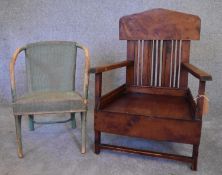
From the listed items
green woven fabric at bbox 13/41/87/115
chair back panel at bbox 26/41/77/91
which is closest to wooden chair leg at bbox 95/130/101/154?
green woven fabric at bbox 13/41/87/115

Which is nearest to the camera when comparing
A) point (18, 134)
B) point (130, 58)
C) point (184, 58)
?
point (18, 134)

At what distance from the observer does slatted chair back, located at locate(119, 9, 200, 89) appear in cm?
167

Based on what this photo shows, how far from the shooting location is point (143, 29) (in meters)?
1.73

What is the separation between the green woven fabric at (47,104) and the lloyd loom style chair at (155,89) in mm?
136

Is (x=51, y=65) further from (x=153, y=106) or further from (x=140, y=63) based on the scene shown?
(x=153, y=106)

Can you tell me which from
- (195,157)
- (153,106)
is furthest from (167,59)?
(195,157)

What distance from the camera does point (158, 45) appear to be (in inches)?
69.0

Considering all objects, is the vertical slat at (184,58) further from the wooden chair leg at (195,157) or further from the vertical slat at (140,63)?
the wooden chair leg at (195,157)

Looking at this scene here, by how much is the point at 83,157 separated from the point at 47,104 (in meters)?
0.39

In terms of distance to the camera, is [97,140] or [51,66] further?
[51,66]

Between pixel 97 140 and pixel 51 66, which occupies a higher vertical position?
pixel 51 66

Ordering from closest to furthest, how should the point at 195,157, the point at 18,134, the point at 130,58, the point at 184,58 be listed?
the point at 195,157 → the point at 18,134 → the point at 184,58 → the point at 130,58

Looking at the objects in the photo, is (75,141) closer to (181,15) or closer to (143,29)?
(143,29)

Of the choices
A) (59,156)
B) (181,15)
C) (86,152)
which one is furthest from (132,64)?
(59,156)
